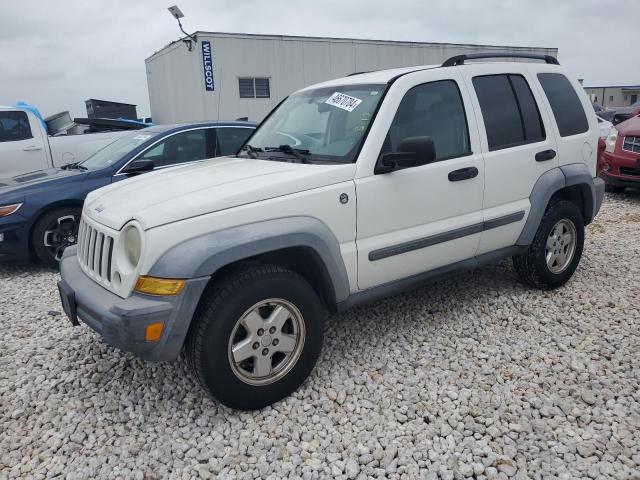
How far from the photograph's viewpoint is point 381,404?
280cm

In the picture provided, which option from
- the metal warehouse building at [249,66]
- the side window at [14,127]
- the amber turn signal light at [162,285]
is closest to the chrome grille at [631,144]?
the amber turn signal light at [162,285]

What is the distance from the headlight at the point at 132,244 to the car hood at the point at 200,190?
0.06m

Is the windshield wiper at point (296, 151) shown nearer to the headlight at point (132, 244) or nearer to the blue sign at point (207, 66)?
the headlight at point (132, 244)

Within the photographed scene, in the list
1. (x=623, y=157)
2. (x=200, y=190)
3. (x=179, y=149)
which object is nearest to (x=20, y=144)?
(x=179, y=149)

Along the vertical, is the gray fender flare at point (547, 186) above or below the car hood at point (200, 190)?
below

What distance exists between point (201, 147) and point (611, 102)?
46673mm

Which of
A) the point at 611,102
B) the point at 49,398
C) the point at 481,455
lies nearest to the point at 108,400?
the point at 49,398

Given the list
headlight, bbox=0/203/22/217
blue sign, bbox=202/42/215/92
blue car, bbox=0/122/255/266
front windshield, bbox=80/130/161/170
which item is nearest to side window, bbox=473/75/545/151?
blue car, bbox=0/122/255/266

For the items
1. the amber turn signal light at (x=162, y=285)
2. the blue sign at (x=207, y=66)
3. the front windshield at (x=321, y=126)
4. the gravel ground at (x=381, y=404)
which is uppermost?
the blue sign at (x=207, y=66)

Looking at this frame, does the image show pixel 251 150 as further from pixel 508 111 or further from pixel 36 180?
pixel 36 180

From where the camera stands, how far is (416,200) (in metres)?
3.13

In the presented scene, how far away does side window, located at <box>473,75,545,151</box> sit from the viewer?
11.7 ft

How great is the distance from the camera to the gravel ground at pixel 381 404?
2.38 meters

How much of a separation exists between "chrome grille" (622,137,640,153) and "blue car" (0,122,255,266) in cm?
596
